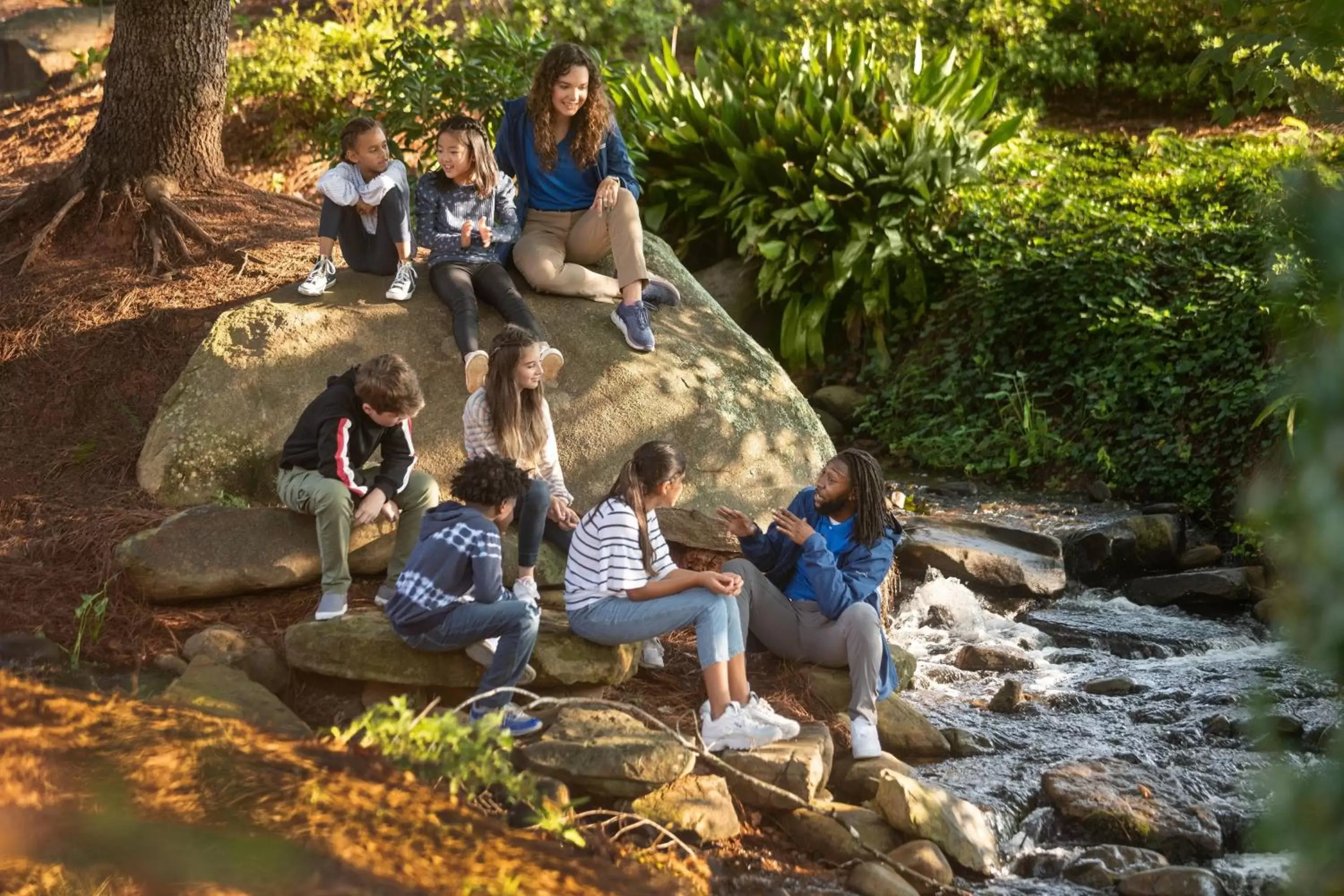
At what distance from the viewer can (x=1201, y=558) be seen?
852cm

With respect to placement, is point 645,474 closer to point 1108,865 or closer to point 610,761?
point 610,761

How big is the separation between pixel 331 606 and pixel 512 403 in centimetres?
118

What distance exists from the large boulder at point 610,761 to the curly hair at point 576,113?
3.55 m

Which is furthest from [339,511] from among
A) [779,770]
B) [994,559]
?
[994,559]

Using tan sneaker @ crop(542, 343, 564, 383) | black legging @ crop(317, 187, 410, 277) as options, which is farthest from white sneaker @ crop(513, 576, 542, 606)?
black legging @ crop(317, 187, 410, 277)

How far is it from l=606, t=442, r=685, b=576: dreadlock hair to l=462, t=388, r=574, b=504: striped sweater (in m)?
0.79

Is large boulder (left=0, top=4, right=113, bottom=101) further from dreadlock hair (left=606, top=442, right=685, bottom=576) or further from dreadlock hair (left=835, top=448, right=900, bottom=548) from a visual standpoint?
dreadlock hair (left=835, top=448, right=900, bottom=548)

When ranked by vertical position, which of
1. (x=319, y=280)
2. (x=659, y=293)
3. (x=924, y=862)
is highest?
(x=319, y=280)

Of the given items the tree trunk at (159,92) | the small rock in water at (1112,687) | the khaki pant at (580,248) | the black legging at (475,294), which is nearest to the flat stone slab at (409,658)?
the black legging at (475,294)

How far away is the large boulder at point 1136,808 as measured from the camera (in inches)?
204

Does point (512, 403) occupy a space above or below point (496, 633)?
above

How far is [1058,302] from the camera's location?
10.7 metres

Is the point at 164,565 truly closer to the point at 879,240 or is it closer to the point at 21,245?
the point at 21,245

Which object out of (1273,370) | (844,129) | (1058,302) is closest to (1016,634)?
(1273,370)
